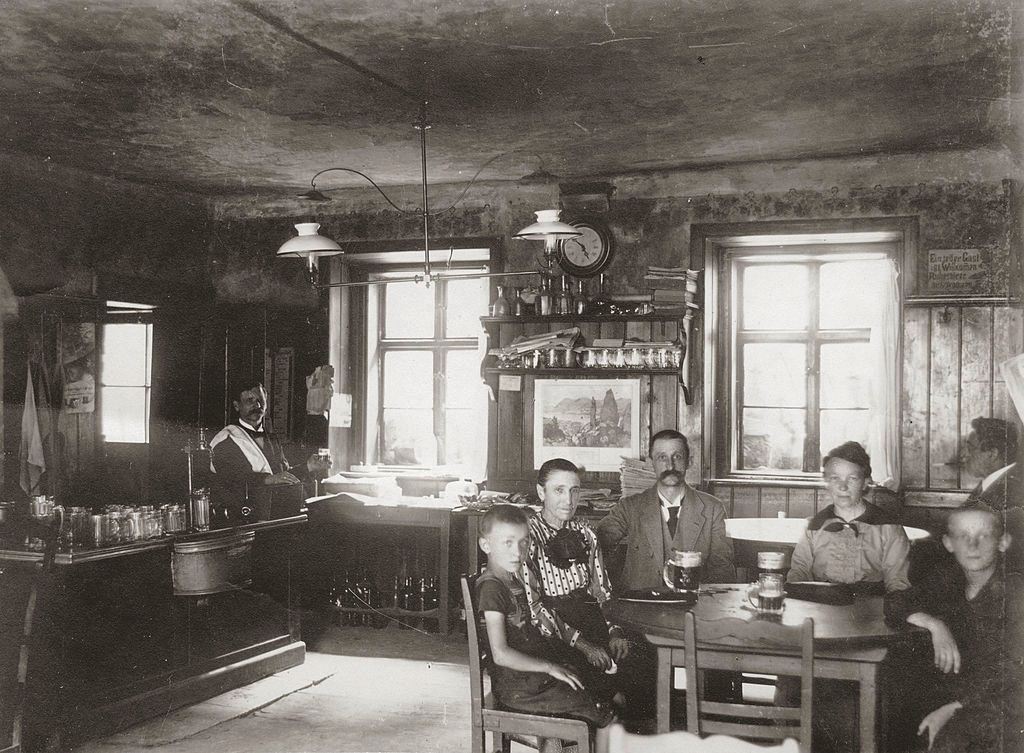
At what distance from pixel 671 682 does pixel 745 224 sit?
404cm

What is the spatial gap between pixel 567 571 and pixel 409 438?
12.3 ft

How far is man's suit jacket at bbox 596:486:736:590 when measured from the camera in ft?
15.4

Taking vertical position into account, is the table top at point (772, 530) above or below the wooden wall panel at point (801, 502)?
below

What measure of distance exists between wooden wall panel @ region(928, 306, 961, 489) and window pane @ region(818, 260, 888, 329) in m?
0.57

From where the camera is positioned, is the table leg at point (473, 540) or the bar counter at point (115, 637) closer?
the bar counter at point (115, 637)

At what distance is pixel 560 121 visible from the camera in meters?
5.39

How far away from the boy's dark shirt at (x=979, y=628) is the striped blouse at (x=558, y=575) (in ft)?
4.10

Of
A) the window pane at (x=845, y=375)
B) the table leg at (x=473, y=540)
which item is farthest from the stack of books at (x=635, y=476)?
the window pane at (x=845, y=375)

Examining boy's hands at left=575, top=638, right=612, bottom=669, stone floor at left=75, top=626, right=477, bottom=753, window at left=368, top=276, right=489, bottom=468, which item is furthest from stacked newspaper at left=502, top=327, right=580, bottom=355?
boy's hands at left=575, top=638, right=612, bottom=669

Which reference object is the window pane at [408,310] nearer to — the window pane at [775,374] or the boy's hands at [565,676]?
the window pane at [775,374]

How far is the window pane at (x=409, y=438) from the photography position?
→ 763 centimetres

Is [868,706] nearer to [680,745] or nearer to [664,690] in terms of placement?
[664,690]

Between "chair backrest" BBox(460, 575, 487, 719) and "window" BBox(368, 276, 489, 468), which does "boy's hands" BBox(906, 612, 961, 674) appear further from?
"window" BBox(368, 276, 489, 468)

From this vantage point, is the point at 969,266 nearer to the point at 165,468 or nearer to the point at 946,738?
the point at 946,738
